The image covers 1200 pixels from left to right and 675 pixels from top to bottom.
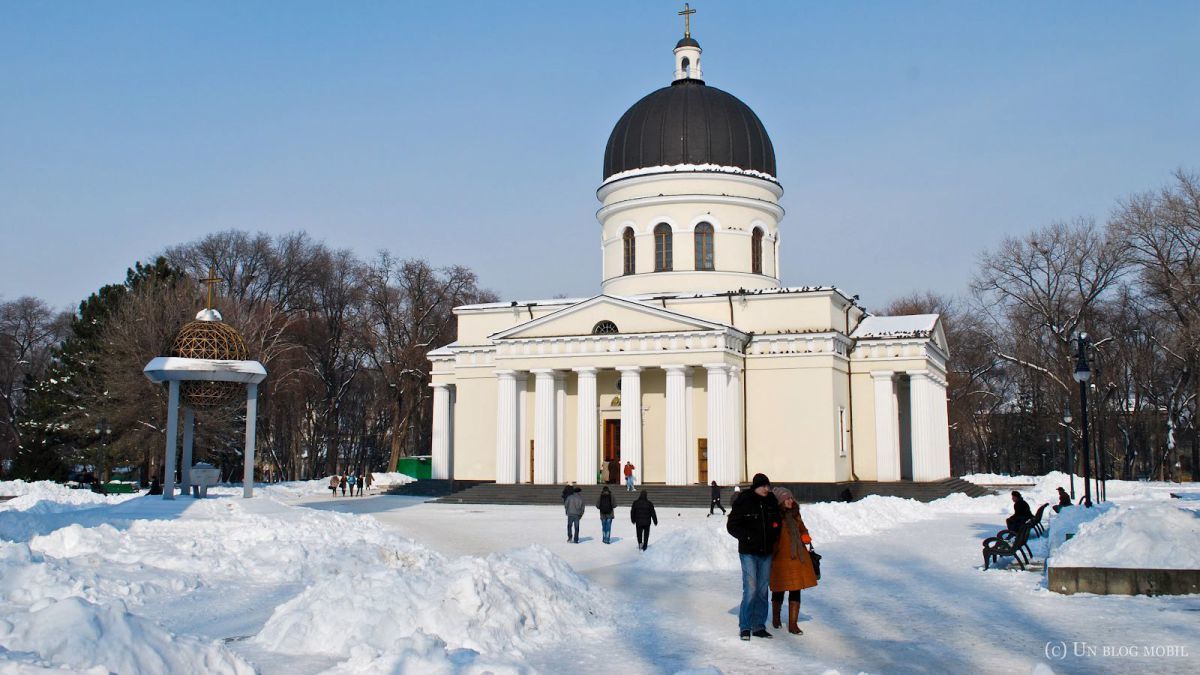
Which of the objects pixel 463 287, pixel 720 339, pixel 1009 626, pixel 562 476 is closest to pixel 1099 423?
pixel 720 339

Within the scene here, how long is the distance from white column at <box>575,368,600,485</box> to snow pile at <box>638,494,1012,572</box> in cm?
1109

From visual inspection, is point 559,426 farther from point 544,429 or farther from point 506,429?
point 506,429

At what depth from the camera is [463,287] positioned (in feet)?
204

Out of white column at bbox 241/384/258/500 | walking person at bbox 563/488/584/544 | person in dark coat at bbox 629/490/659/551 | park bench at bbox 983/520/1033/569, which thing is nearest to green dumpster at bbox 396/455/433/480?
white column at bbox 241/384/258/500

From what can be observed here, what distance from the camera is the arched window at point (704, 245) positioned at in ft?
136

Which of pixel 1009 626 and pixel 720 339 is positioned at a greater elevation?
pixel 720 339

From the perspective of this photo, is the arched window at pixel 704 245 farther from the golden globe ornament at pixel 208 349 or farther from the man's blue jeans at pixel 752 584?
the man's blue jeans at pixel 752 584

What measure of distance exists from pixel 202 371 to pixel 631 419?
15.6 m

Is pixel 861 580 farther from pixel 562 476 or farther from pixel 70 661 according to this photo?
pixel 562 476

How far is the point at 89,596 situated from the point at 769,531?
7.61 meters

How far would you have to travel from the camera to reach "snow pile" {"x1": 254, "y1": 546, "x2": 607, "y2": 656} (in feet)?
29.9

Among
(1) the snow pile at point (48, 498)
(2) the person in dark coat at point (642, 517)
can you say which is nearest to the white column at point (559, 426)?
(1) the snow pile at point (48, 498)

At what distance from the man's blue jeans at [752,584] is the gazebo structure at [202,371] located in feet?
60.9

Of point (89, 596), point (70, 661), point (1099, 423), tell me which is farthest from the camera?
point (1099, 423)
